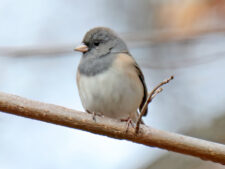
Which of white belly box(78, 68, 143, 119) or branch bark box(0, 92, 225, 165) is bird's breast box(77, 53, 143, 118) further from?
branch bark box(0, 92, 225, 165)

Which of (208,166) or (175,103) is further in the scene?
(175,103)

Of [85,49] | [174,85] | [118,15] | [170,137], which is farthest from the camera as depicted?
[118,15]

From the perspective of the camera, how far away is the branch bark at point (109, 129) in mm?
2461

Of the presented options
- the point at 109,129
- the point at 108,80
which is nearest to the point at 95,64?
the point at 108,80

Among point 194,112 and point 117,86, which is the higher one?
point 117,86

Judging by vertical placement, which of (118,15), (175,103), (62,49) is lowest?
(175,103)

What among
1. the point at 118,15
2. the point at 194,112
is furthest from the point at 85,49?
the point at 118,15

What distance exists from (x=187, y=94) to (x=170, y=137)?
3.30 metres

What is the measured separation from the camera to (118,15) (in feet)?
21.4

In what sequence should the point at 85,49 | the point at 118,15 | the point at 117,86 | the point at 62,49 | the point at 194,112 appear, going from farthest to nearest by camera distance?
1. the point at 118,15
2. the point at 194,112
3. the point at 62,49
4. the point at 85,49
5. the point at 117,86

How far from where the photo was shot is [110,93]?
10.4 ft

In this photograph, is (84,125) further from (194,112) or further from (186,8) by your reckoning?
(194,112)

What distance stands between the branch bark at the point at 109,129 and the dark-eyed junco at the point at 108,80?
0.51 meters

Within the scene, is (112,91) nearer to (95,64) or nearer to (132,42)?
(95,64)
